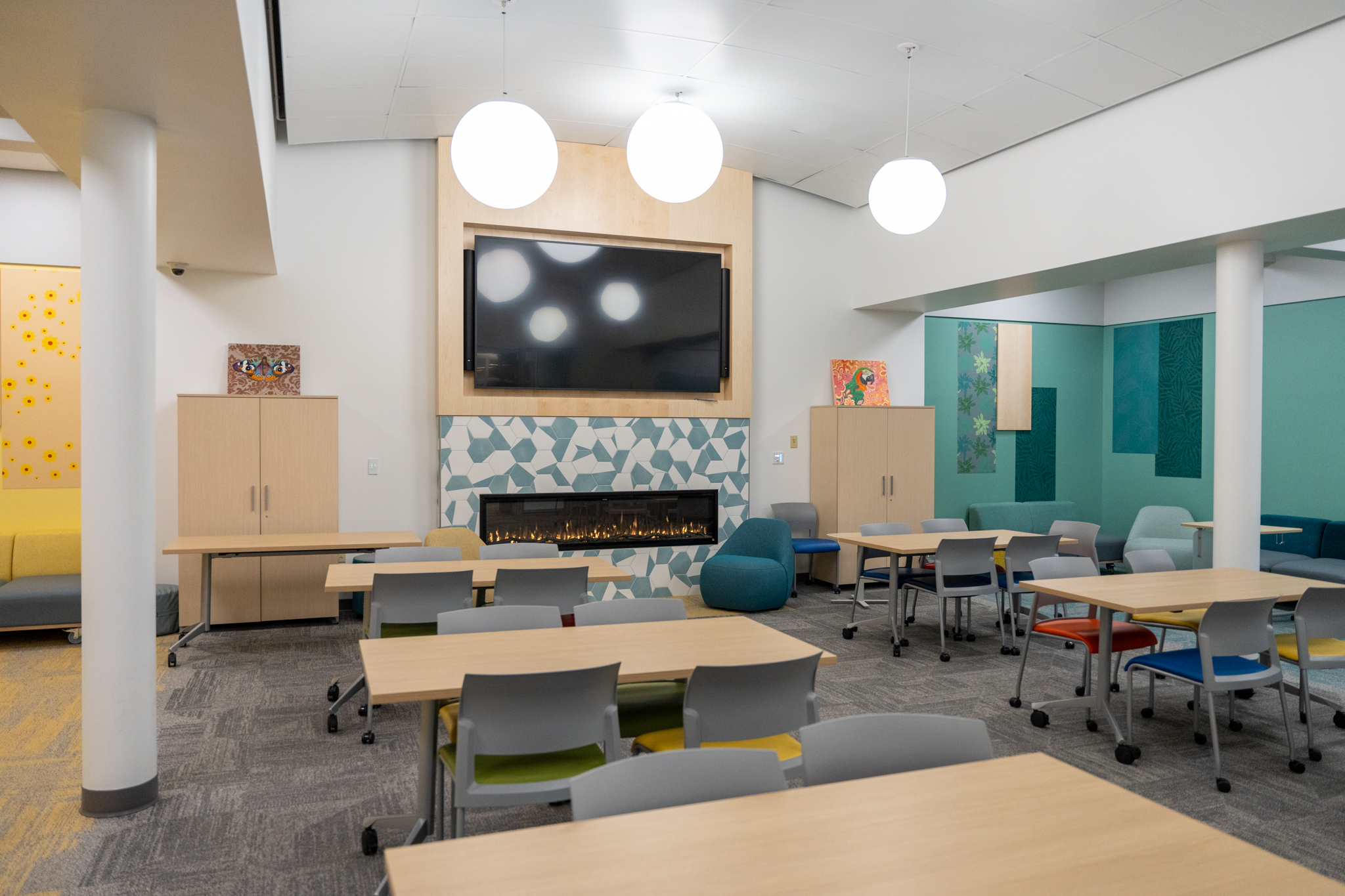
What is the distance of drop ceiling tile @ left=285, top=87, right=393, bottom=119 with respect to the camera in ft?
20.0

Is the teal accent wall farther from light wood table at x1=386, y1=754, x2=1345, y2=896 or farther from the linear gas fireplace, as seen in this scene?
light wood table at x1=386, y1=754, x2=1345, y2=896

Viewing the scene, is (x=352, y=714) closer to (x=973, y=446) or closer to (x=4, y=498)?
(x=4, y=498)

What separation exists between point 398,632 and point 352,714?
0.63 m

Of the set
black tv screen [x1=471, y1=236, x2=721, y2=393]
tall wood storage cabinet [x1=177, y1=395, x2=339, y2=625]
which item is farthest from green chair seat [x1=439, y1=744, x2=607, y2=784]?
black tv screen [x1=471, y1=236, x2=721, y2=393]

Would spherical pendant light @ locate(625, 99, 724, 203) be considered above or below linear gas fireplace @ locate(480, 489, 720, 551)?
above

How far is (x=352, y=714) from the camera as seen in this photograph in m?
4.66

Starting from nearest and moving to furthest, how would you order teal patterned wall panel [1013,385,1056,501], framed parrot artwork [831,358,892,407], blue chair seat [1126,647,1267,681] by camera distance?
blue chair seat [1126,647,1267,681], framed parrot artwork [831,358,892,407], teal patterned wall panel [1013,385,1056,501]

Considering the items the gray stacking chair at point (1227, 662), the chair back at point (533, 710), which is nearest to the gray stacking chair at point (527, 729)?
the chair back at point (533, 710)

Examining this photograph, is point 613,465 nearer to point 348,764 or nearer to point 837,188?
point 837,188

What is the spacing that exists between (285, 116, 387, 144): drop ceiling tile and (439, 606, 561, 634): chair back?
15.7ft

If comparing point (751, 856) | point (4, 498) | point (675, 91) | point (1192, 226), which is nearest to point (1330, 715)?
point (1192, 226)

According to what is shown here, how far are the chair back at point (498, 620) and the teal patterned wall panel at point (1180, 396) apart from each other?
344 inches

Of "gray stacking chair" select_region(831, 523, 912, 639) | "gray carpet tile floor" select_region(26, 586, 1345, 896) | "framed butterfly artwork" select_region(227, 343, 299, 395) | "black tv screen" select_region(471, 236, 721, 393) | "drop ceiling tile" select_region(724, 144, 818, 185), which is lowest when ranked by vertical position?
"gray carpet tile floor" select_region(26, 586, 1345, 896)

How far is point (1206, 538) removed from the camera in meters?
8.66
